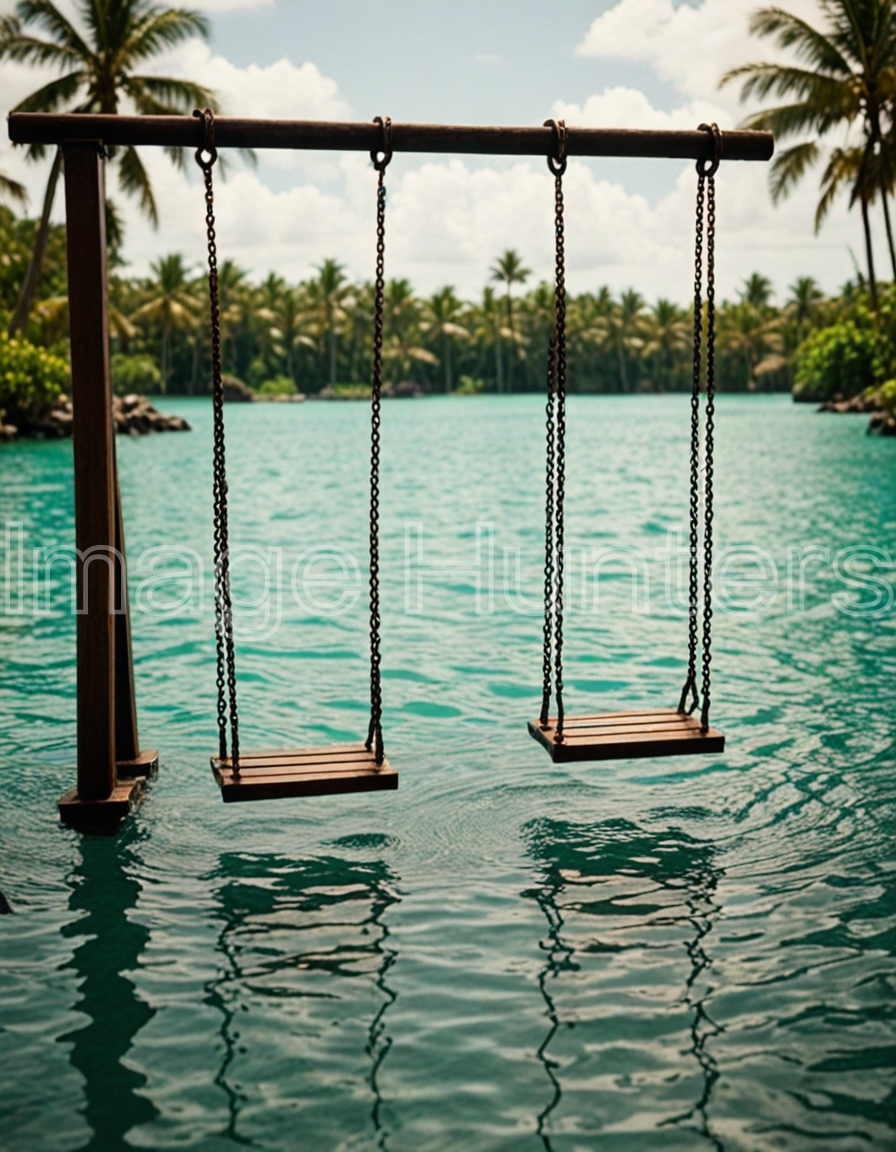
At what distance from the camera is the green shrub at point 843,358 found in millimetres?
44375

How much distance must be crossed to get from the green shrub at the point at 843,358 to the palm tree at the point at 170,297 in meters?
28.7

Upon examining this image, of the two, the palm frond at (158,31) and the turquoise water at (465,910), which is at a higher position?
the palm frond at (158,31)

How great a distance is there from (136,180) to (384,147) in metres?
26.0

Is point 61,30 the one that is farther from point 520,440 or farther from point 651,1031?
point 651,1031

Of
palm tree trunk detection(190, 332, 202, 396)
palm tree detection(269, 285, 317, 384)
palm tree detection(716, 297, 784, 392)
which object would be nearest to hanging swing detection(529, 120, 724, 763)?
palm tree trunk detection(190, 332, 202, 396)

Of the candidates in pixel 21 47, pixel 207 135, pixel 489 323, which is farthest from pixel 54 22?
pixel 489 323

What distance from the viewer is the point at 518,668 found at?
10227mm

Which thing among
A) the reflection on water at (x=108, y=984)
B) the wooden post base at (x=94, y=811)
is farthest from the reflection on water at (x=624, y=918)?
the wooden post base at (x=94, y=811)

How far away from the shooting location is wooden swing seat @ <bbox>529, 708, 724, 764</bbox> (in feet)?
16.6

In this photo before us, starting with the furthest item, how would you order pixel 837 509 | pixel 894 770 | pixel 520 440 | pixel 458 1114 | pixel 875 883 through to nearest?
pixel 520 440, pixel 837 509, pixel 894 770, pixel 875 883, pixel 458 1114

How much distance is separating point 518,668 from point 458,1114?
22.0 ft

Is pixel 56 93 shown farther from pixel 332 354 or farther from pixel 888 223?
pixel 332 354

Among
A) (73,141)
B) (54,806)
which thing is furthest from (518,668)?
(73,141)

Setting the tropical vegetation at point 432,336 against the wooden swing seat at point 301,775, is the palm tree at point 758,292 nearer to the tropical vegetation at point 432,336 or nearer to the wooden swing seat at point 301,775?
the tropical vegetation at point 432,336
